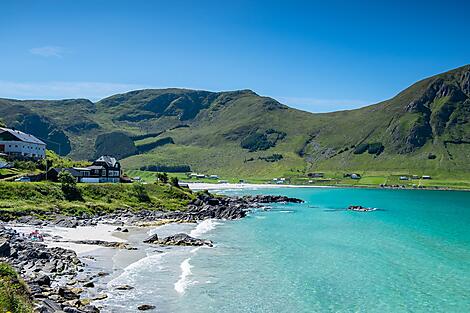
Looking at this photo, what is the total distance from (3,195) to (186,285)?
5463 centimetres

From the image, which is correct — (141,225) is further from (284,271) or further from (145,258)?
(284,271)

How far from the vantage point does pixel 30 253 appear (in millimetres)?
43719

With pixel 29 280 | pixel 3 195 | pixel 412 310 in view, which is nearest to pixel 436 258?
pixel 412 310

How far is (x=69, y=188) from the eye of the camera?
301ft

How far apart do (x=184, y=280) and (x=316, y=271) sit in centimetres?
1526

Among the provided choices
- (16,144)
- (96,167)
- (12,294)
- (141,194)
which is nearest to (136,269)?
(12,294)

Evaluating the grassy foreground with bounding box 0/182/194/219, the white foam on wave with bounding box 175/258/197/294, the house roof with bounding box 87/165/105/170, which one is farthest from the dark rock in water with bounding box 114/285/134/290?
the house roof with bounding box 87/165/105/170

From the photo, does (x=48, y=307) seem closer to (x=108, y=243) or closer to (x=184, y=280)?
(x=184, y=280)

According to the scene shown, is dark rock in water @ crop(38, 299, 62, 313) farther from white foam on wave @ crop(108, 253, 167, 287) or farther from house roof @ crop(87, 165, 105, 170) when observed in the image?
house roof @ crop(87, 165, 105, 170)

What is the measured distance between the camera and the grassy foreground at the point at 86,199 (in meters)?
77.4

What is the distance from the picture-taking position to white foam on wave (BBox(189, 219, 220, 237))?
2924 inches

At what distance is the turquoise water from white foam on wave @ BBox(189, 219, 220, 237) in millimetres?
226

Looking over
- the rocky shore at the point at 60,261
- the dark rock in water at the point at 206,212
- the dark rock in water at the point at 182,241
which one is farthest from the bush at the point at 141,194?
the dark rock in water at the point at 182,241

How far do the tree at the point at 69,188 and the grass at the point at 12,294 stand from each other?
217 feet
